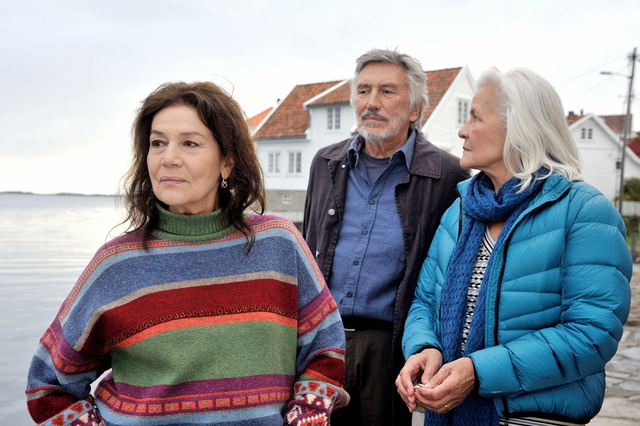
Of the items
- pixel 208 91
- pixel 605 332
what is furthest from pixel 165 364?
pixel 605 332

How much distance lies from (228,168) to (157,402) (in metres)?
0.76

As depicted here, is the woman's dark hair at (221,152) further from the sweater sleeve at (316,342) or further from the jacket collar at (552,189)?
the jacket collar at (552,189)

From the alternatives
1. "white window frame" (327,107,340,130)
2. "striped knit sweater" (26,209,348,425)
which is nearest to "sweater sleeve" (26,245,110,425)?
"striped knit sweater" (26,209,348,425)

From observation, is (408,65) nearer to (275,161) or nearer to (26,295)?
(26,295)

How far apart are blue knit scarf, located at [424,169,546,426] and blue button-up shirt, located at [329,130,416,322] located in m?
0.51

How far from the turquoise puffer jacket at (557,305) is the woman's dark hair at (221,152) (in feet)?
3.05

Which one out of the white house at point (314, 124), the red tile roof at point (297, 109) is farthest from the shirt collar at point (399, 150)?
the red tile roof at point (297, 109)

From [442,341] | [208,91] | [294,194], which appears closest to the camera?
[208,91]

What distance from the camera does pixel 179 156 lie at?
1.83m

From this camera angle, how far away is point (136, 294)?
174cm

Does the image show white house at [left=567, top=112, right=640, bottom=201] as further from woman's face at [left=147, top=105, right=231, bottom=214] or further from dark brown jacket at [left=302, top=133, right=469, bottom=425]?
woman's face at [left=147, top=105, right=231, bottom=214]

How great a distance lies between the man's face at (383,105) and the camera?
3.04 metres

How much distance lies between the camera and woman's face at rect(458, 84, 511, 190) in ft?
7.55

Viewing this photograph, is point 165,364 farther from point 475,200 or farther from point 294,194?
point 294,194
